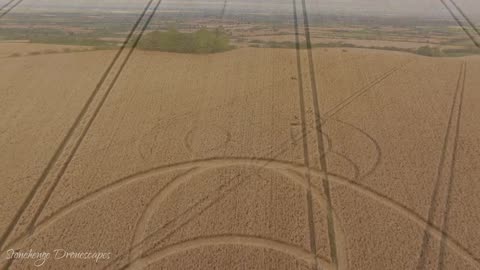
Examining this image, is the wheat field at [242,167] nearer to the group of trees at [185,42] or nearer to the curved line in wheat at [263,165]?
the curved line in wheat at [263,165]

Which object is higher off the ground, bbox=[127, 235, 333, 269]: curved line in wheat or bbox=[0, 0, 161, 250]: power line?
bbox=[0, 0, 161, 250]: power line

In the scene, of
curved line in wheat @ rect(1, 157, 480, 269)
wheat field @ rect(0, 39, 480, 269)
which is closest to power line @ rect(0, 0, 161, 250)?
wheat field @ rect(0, 39, 480, 269)

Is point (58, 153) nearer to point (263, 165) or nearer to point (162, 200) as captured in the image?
point (162, 200)

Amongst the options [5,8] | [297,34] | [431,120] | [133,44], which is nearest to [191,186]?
[431,120]

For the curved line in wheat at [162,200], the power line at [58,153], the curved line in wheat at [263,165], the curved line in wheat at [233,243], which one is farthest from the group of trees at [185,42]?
the curved line in wheat at [233,243]

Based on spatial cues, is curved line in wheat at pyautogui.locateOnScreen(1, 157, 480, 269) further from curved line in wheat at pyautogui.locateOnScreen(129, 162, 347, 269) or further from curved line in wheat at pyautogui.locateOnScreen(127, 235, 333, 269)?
curved line in wheat at pyautogui.locateOnScreen(127, 235, 333, 269)

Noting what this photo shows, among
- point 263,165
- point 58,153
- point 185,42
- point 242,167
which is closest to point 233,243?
point 242,167
